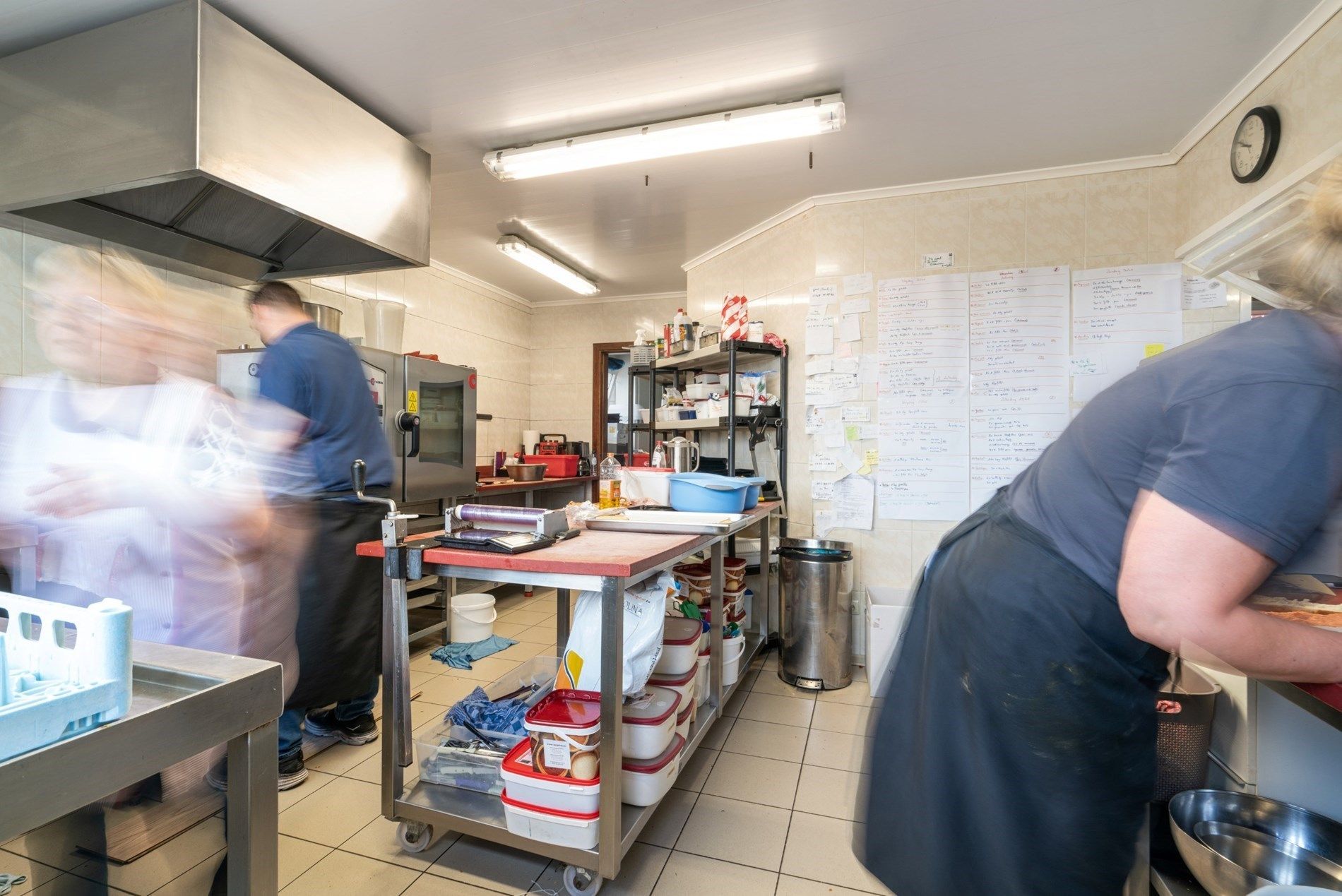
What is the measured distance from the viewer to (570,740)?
1.61 metres

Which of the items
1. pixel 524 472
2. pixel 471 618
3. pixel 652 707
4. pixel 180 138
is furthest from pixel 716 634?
pixel 524 472

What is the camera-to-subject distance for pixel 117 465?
1396 millimetres

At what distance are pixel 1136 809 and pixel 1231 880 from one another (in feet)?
2.67

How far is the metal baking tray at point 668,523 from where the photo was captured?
211cm

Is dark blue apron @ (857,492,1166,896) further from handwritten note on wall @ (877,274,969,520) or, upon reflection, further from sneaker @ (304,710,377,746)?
handwritten note on wall @ (877,274,969,520)

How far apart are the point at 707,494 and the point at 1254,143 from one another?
266cm

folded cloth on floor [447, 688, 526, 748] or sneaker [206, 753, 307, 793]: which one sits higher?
folded cloth on floor [447, 688, 526, 748]

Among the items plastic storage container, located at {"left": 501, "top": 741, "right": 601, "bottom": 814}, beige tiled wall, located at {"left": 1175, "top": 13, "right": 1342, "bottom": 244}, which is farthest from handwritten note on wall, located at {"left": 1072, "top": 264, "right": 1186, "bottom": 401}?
plastic storage container, located at {"left": 501, "top": 741, "right": 601, "bottom": 814}

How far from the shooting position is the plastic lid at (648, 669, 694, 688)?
2.03 meters

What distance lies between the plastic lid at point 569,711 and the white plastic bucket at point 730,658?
42.5 inches

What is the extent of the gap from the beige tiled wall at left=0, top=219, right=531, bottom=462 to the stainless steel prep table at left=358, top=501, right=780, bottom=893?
0.92 m

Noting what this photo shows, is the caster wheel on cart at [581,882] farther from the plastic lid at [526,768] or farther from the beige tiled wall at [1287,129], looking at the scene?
the beige tiled wall at [1287,129]

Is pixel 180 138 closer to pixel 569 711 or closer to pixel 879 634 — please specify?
pixel 569 711

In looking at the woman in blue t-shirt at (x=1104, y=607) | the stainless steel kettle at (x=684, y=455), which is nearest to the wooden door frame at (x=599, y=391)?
the stainless steel kettle at (x=684, y=455)
